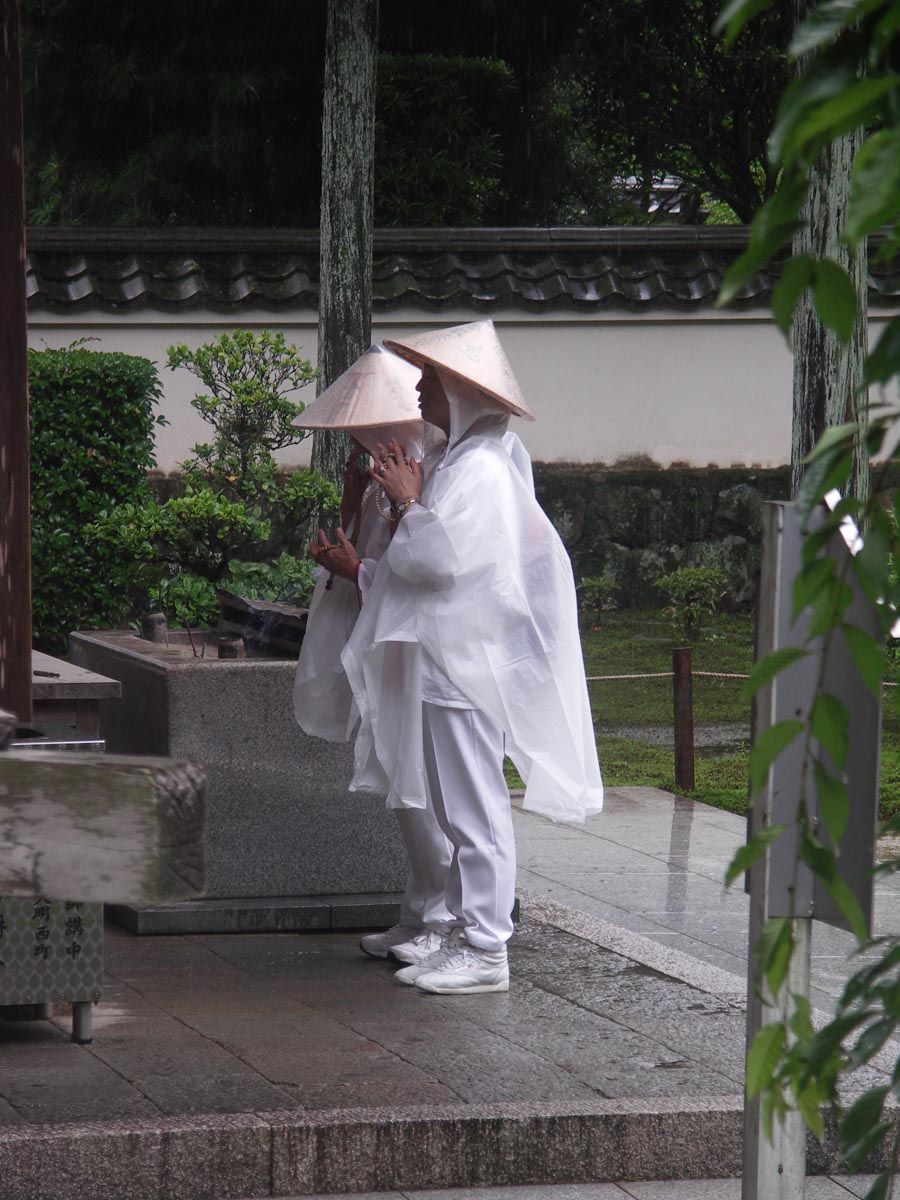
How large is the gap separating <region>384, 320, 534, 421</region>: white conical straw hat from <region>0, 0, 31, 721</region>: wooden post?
1.10 meters

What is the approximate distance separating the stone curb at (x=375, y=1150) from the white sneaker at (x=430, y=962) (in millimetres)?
1103

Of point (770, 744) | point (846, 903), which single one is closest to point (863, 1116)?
point (846, 903)

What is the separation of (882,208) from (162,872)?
974 millimetres

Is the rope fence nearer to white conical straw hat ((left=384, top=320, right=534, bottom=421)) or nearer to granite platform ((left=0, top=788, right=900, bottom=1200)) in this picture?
granite platform ((left=0, top=788, right=900, bottom=1200))

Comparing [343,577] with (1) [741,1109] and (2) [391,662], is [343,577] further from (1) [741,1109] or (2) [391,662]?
(1) [741,1109]

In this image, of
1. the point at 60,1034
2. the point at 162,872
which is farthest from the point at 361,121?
the point at 162,872

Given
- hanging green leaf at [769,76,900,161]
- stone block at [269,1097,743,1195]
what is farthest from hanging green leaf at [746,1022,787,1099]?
stone block at [269,1097,743,1195]

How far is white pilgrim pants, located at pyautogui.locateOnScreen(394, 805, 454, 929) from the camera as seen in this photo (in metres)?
5.05

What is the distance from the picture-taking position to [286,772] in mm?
5523

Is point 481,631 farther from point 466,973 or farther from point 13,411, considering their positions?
point 13,411

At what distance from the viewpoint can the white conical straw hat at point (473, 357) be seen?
4.80m

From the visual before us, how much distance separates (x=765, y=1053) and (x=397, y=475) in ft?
11.5

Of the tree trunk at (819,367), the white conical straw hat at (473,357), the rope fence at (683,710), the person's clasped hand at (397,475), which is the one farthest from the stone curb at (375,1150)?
the rope fence at (683,710)

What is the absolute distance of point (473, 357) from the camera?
4.85 m
